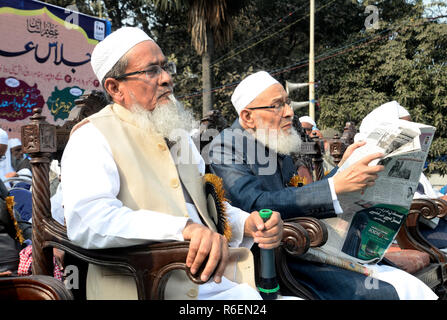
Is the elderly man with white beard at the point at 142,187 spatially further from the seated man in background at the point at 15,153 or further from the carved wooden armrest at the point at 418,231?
the seated man in background at the point at 15,153

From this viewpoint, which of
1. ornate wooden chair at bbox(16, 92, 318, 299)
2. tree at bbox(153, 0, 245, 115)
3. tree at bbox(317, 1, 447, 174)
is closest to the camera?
ornate wooden chair at bbox(16, 92, 318, 299)

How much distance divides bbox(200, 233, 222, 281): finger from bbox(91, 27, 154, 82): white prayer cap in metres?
0.97

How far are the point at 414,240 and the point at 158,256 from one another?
2.30 metres

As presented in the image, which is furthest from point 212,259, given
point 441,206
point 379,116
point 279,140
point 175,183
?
point 379,116

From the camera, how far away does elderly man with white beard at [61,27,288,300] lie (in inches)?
58.4

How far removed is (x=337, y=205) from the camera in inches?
84.7

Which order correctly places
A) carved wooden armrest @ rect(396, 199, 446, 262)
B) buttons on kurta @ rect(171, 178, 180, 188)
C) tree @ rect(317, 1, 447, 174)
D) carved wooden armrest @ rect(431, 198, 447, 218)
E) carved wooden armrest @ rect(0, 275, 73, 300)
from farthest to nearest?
tree @ rect(317, 1, 447, 174), carved wooden armrest @ rect(431, 198, 447, 218), carved wooden armrest @ rect(396, 199, 446, 262), buttons on kurta @ rect(171, 178, 180, 188), carved wooden armrest @ rect(0, 275, 73, 300)

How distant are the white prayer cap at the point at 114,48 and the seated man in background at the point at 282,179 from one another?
0.78 m

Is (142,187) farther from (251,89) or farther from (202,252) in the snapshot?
(251,89)

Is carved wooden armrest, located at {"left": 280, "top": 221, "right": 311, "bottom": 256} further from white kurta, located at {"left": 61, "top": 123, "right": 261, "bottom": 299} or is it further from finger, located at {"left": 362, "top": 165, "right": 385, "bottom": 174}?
finger, located at {"left": 362, "top": 165, "right": 385, "bottom": 174}

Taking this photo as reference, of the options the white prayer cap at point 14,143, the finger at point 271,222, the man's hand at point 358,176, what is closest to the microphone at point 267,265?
the finger at point 271,222

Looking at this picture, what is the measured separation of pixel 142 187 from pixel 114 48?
66 centimetres

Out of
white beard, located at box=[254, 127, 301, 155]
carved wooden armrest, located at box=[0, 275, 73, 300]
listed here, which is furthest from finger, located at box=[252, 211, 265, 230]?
white beard, located at box=[254, 127, 301, 155]

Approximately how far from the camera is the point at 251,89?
2625 millimetres
